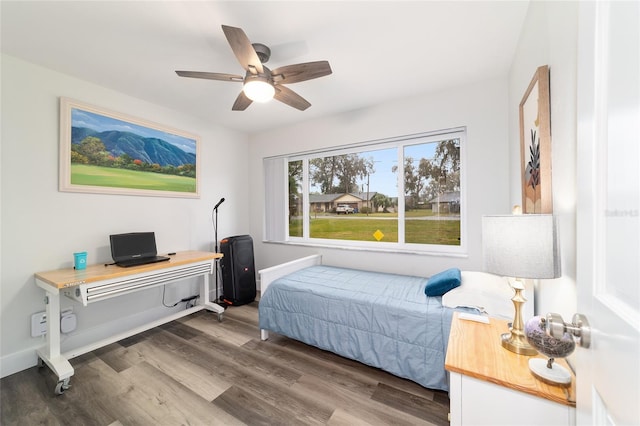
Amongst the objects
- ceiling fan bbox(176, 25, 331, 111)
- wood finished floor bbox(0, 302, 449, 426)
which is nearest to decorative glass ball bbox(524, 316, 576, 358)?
wood finished floor bbox(0, 302, 449, 426)

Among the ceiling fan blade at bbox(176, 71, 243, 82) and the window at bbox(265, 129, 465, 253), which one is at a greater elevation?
the ceiling fan blade at bbox(176, 71, 243, 82)

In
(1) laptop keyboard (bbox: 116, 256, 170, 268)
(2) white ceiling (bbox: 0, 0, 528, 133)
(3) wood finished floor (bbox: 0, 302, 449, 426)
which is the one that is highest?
(2) white ceiling (bbox: 0, 0, 528, 133)

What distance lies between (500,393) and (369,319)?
106cm

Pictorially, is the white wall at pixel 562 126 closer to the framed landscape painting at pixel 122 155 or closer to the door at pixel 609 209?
the door at pixel 609 209

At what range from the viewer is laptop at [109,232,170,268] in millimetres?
2340

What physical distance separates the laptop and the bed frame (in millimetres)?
1029

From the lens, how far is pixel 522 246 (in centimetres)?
93

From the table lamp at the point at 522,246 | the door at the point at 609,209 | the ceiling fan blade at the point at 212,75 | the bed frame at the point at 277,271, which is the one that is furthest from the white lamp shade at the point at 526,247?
the bed frame at the point at 277,271

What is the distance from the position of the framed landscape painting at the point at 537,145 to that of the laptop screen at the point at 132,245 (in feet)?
10.6

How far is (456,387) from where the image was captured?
956mm

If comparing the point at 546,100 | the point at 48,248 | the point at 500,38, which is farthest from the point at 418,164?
the point at 48,248

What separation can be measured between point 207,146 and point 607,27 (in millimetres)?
3676

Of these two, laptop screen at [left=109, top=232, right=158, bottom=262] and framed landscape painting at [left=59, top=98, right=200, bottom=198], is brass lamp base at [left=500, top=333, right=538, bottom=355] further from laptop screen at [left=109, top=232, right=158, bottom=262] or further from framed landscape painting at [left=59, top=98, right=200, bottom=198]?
framed landscape painting at [left=59, top=98, right=200, bottom=198]

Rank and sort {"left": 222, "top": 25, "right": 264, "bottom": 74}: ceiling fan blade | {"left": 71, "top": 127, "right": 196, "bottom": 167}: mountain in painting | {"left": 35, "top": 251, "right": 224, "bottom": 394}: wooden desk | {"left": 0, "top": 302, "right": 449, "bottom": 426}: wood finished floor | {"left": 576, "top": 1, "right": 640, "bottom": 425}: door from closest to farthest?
1. {"left": 576, "top": 1, "right": 640, "bottom": 425}: door
2. {"left": 222, "top": 25, "right": 264, "bottom": 74}: ceiling fan blade
3. {"left": 0, "top": 302, "right": 449, "bottom": 426}: wood finished floor
4. {"left": 35, "top": 251, "right": 224, "bottom": 394}: wooden desk
5. {"left": 71, "top": 127, "right": 196, "bottom": 167}: mountain in painting
